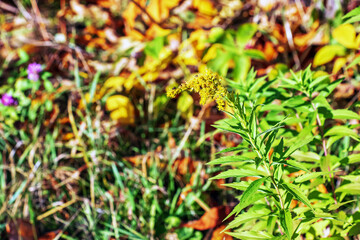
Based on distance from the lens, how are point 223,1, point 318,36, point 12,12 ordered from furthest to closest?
point 12,12 < point 223,1 < point 318,36

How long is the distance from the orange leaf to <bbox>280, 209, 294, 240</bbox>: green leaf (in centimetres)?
61

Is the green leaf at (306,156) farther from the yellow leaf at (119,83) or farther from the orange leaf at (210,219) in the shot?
the yellow leaf at (119,83)

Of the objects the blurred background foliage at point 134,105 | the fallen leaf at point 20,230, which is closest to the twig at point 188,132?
the blurred background foliage at point 134,105

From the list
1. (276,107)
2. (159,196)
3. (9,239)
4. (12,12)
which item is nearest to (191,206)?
(159,196)

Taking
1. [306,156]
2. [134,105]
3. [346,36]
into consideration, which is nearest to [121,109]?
[134,105]

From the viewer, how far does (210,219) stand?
1.52 metres

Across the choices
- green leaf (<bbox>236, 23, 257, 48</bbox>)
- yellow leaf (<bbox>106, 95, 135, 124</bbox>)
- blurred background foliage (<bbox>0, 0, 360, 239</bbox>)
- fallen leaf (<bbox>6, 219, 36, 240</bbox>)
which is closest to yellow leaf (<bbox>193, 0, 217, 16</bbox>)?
blurred background foliage (<bbox>0, 0, 360, 239</bbox>)

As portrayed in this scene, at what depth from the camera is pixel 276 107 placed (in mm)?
1169

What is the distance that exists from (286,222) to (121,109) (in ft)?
4.97

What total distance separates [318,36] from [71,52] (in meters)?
1.90

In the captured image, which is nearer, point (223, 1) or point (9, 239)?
point (9, 239)

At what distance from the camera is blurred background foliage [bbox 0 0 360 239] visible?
1734mm

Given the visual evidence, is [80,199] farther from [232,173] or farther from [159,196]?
[232,173]

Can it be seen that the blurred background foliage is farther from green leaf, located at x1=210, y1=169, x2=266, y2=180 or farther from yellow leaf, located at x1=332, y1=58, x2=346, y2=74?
green leaf, located at x1=210, y1=169, x2=266, y2=180
